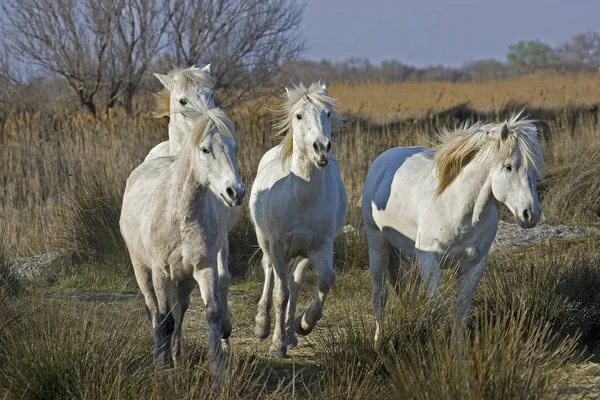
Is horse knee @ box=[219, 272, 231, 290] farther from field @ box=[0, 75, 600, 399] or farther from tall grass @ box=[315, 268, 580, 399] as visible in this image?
tall grass @ box=[315, 268, 580, 399]

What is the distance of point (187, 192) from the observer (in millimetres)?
5582

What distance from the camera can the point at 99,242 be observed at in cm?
986

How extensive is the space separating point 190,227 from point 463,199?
6.21 ft

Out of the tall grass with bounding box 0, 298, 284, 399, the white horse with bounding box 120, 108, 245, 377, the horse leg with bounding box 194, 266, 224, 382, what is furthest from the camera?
→ the horse leg with bounding box 194, 266, 224, 382

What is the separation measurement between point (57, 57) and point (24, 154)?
5107 millimetres

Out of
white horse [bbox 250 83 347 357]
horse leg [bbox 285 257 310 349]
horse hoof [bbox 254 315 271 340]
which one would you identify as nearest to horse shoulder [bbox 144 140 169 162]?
white horse [bbox 250 83 347 357]

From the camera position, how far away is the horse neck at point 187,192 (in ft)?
18.3

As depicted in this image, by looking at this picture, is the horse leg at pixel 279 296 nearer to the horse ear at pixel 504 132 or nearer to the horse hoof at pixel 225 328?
the horse hoof at pixel 225 328

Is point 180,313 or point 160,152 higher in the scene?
point 160,152

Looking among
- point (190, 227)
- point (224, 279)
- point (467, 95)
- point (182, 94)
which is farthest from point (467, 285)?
point (467, 95)

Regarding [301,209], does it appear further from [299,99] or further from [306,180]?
[299,99]

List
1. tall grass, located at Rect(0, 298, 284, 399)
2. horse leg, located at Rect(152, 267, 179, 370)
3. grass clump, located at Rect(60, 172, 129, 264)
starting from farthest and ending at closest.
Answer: grass clump, located at Rect(60, 172, 129, 264) < horse leg, located at Rect(152, 267, 179, 370) < tall grass, located at Rect(0, 298, 284, 399)

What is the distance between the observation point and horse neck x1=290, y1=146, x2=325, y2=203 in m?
6.78

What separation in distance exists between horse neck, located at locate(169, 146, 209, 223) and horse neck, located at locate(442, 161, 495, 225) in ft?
5.76
